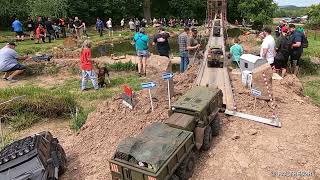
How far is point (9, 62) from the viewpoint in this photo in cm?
1512

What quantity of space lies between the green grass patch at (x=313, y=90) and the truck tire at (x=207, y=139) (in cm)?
509

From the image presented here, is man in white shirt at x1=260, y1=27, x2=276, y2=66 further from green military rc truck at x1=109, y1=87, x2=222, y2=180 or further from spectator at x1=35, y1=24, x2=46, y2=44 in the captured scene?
spectator at x1=35, y1=24, x2=46, y2=44

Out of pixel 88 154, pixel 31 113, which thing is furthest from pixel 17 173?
pixel 31 113

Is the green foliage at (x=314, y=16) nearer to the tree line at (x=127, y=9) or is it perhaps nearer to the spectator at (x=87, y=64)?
the tree line at (x=127, y=9)

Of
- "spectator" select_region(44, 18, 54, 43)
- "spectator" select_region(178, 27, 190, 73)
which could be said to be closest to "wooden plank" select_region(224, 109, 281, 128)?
"spectator" select_region(178, 27, 190, 73)

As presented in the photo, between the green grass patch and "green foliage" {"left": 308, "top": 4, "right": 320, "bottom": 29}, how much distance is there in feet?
155

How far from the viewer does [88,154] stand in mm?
7828

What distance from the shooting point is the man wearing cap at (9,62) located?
1495 cm

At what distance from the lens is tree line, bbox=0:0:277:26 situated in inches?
1267

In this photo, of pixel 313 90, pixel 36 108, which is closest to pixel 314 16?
pixel 313 90

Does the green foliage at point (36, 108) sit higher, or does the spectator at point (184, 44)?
the spectator at point (184, 44)

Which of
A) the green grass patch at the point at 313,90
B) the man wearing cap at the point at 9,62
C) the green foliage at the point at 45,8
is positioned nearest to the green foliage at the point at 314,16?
the green foliage at the point at 45,8

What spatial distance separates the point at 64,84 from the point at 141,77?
10.6 ft

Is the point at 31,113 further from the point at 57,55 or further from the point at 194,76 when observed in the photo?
the point at 57,55
